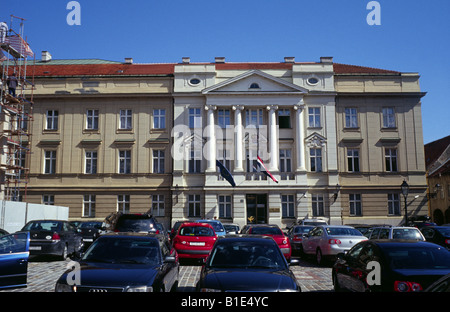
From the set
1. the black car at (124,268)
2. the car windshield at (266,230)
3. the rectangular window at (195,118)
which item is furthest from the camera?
the rectangular window at (195,118)

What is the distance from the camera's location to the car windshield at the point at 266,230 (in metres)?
17.0

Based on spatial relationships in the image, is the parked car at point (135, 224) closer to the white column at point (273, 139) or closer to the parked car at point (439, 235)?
the parked car at point (439, 235)

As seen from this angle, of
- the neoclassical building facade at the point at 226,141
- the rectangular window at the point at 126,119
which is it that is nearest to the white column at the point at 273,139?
the neoclassical building facade at the point at 226,141

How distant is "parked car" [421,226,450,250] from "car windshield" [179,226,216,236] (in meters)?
9.21

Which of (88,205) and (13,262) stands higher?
(88,205)

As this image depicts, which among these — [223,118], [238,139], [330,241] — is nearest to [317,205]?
[238,139]

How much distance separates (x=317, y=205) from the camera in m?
34.9

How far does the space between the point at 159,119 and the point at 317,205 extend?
16495 millimetres

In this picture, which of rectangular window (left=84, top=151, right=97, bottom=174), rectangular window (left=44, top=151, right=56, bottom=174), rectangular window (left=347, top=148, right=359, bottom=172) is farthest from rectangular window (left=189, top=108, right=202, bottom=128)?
rectangular window (left=347, top=148, right=359, bottom=172)

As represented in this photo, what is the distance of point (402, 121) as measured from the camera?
3647cm

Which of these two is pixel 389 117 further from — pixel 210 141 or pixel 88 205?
pixel 88 205

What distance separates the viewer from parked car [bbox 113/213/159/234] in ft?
50.8

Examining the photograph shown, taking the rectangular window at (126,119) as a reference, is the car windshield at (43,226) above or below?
below

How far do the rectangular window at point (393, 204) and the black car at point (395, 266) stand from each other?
29526 mm
